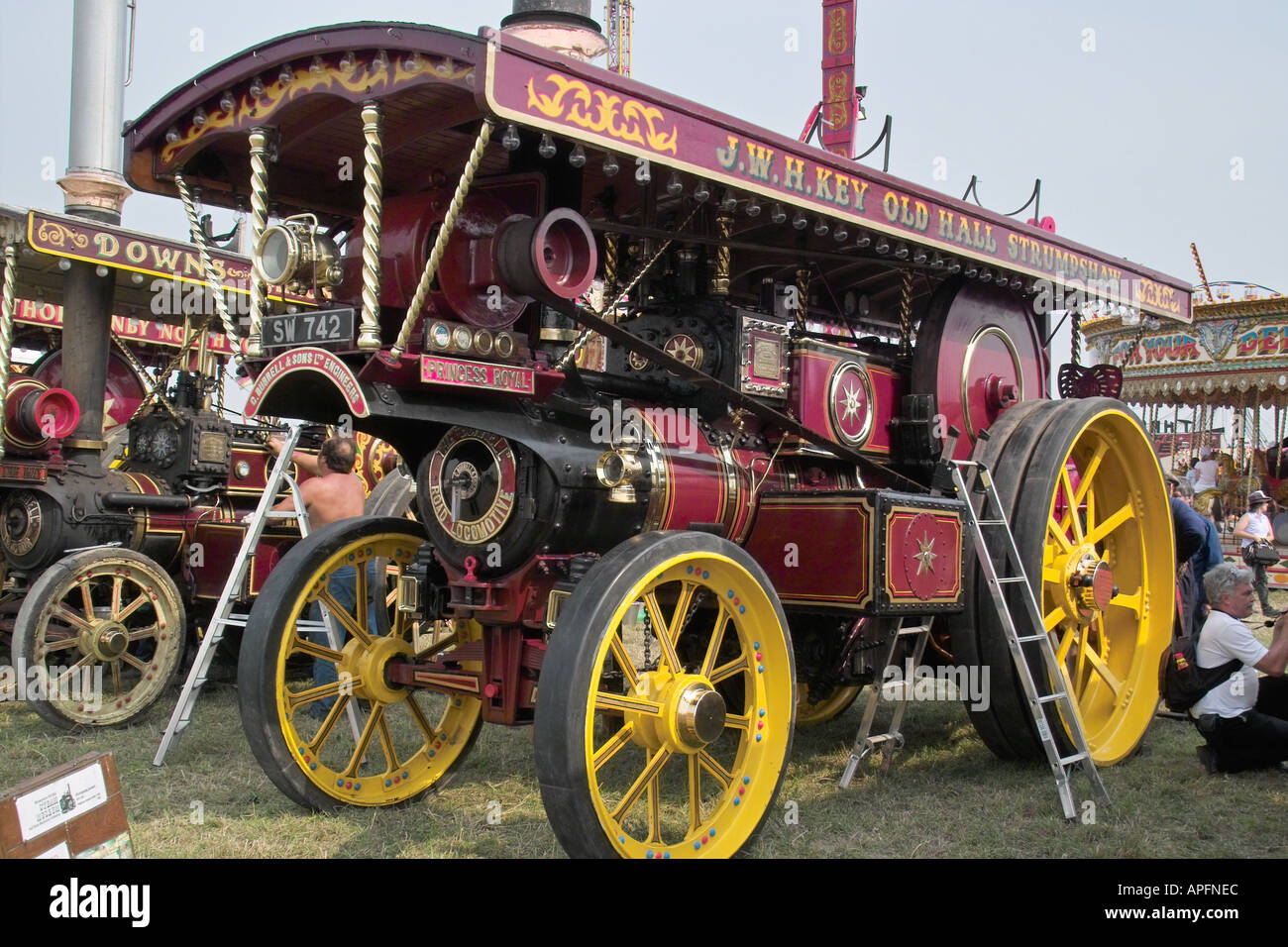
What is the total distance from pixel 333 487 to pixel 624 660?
10.0 ft

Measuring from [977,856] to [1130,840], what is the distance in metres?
0.60

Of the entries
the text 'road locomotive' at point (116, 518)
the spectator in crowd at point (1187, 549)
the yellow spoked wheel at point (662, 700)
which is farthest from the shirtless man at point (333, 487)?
the spectator in crowd at point (1187, 549)

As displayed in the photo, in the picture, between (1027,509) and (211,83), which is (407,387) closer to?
(211,83)

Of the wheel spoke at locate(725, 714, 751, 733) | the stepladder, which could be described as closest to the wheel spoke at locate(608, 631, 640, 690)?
the wheel spoke at locate(725, 714, 751, 733)

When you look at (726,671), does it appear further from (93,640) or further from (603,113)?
(93,640)

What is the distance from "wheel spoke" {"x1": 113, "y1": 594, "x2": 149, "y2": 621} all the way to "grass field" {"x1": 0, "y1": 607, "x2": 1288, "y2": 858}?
62 cm

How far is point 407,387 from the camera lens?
352 cm

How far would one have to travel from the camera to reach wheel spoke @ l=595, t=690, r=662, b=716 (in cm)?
335

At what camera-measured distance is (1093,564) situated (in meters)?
5.09

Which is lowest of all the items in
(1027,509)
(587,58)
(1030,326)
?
(1027,509)

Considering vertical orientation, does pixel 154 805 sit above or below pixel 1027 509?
below

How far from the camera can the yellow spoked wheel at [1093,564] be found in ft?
15.8

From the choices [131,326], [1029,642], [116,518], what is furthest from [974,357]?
[131,326]

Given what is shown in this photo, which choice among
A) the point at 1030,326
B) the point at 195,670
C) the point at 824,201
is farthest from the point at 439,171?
the point at 1030,326
